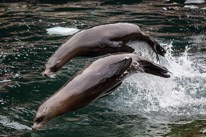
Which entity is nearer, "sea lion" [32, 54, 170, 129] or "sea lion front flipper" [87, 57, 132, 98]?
"sea lion" [32, 54, 170, 129]

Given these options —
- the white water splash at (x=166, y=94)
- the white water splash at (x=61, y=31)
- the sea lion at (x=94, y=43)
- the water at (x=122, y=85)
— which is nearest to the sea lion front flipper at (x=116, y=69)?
the sea lion at (x=94, y=43)

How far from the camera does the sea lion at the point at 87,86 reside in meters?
3.49

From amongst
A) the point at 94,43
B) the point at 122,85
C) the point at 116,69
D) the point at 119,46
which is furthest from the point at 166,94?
the point at 116,69

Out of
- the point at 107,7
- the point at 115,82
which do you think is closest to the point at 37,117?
the point at 115,82

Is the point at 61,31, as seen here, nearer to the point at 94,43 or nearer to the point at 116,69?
the point at 94,43

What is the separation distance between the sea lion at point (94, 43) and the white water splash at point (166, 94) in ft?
2.72

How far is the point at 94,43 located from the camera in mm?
4422

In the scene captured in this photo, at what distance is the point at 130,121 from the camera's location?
4.63m

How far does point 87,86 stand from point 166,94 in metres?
2.25

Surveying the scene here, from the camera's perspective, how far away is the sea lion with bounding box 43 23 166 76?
4.20 metres

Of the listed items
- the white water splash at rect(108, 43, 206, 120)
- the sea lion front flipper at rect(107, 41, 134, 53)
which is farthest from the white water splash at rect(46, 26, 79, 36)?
the sea lion front flipper at rect(107, 41, 134, 53)

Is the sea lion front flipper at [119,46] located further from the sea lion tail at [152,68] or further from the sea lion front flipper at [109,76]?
the sea lion front flipper at [109,76]

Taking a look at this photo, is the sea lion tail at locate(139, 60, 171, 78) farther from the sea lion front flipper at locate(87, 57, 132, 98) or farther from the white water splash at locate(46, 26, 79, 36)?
the white water splash at locate(46, 26, 79, 36)

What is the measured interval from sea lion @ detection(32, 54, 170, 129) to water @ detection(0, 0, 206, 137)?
2.22 feet
